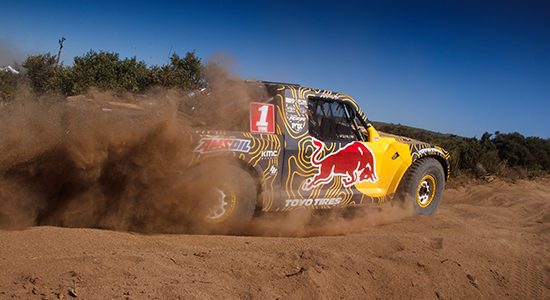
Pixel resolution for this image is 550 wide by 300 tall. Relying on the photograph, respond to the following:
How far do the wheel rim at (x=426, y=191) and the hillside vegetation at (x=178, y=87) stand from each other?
13.6 ft

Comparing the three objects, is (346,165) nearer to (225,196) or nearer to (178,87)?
(225,196)

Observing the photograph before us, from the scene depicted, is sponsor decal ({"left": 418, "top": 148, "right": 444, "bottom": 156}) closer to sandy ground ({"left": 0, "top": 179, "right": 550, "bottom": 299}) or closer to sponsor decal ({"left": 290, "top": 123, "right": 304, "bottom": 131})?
sandy ground ({"left": 0, "top": 179, "right": 550, "bottom": 299})

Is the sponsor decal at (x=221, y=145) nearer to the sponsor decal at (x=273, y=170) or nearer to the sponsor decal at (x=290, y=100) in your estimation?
the sponsor decal at (x=273, y=170)

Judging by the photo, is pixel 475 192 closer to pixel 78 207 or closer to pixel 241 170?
pixel 241 170

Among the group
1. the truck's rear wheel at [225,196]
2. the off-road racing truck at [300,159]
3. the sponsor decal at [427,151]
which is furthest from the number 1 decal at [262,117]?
the sponsor decal at [427,151]

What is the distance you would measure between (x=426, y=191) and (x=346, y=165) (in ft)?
6.89

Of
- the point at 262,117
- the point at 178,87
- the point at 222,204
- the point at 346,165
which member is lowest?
the point at 222,204

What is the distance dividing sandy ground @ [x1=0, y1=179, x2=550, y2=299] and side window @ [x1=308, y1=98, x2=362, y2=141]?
1.46m

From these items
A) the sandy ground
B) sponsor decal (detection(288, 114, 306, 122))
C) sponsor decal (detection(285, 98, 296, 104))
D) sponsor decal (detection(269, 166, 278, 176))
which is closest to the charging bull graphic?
sponsor decal (detection(288, 114, 306, 122))

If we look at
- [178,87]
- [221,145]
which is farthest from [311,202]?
[178,87]

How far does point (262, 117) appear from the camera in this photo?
404cm

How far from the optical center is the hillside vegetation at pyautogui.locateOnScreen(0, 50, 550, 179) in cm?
1016

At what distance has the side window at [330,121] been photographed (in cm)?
440

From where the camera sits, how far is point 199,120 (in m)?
3.96
